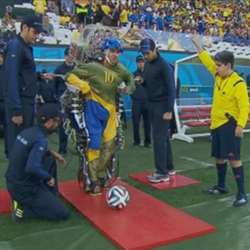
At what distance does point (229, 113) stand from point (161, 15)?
17239 millimetres

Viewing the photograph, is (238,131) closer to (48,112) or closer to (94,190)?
(94,190)

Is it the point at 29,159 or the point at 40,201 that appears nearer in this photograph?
the point at 29,159

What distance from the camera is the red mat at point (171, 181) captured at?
608cm

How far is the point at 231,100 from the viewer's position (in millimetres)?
5289

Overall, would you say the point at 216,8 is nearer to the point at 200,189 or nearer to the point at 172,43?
the point at 172,43

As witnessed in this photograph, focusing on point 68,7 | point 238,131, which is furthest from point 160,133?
point 68,7

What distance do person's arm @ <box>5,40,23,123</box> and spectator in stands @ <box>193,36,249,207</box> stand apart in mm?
2178

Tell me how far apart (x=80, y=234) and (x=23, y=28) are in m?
2.22

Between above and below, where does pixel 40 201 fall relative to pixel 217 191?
above

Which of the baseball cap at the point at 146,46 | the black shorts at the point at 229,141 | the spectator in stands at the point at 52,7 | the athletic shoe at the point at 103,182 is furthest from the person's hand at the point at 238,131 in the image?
the spectator in stands at the point at 52,7

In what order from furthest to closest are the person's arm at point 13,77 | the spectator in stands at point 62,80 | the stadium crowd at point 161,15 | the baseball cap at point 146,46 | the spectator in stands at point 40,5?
the spectator in stands at point 40,5
the stadium crowd at point 161,15
the spectator in stands at point 62,80
the baseball cap at point 146,46
the person's arm at point 13,77

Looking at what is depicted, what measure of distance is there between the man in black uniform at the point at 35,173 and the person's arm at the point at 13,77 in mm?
303

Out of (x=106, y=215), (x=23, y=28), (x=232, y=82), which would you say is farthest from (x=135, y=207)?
(x=23, y=28)

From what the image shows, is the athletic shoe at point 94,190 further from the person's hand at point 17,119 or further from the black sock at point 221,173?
the black sock at point 221,173
